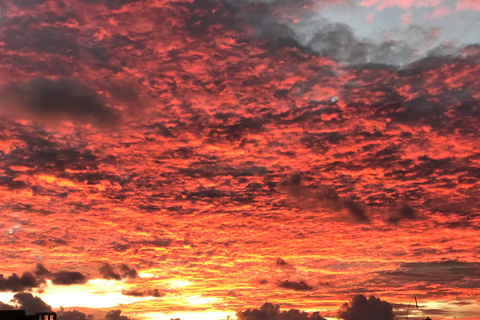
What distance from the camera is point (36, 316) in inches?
6452

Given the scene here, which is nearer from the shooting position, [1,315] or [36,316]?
[1,315]

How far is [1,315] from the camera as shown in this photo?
495ft

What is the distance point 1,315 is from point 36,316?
14.5m
